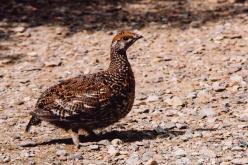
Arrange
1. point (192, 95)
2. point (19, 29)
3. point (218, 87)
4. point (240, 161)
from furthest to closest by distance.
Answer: point (19, 29), point (218, 87), point (192, 95), point (240, 161)

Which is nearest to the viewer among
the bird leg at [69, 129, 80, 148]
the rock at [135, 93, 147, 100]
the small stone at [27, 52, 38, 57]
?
the bird leg at [69, 129, 80, 148]

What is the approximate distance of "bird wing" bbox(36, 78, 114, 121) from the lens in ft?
33.8

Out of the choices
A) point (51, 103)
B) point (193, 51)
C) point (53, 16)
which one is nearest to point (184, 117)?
point (51, 103)

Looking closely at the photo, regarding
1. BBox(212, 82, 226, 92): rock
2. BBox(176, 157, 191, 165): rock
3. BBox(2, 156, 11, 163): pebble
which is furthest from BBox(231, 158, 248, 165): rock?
BBox(212, 82, 226, 92): rock

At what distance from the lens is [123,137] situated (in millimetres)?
11117

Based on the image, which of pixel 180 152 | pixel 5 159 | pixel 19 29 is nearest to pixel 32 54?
pixel 19 29

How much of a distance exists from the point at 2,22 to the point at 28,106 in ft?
22.0

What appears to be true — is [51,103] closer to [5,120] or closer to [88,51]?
[5,120]

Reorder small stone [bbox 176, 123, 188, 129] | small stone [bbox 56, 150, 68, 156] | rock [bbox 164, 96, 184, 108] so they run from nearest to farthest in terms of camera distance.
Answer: small stone [bbox 56, 150, 68, 156], small stone [bbox 176, 123, 188, 129], rock [bbox 164, 96, 184, 108]

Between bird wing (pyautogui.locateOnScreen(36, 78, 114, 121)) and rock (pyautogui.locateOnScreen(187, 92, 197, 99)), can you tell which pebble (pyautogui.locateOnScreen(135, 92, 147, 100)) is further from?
bird wing (pyautogui.locateOnScreen(36, 78, 114, 121))

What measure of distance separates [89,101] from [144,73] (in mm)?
5079

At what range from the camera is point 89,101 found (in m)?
10.3

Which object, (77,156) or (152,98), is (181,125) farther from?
(77,156)

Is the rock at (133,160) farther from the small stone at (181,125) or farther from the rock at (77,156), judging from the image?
the small stone at (181,125)
